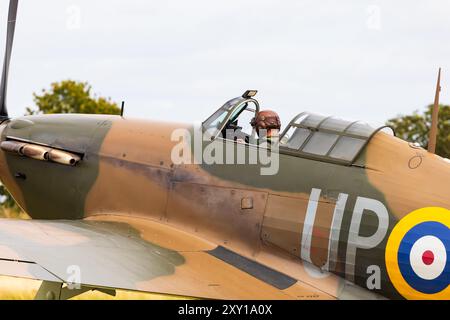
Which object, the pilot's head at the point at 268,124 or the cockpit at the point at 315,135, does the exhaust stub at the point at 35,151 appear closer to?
the cockpit at the point at 315,135

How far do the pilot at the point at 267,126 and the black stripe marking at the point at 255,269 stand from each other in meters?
1.19

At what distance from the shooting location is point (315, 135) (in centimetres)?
831

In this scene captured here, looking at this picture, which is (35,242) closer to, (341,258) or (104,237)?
(104,237)

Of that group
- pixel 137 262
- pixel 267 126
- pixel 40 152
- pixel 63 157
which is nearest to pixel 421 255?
pixel 267 126

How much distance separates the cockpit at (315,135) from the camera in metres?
8.04

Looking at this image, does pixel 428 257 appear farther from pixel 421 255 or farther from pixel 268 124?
pixel 268 124

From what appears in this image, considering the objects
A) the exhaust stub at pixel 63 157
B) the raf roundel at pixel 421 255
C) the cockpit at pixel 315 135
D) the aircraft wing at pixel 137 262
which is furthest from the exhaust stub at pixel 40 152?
the raf roundel at pixel 421 255

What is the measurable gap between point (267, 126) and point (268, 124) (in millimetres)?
24

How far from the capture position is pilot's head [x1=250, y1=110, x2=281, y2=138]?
8712mm

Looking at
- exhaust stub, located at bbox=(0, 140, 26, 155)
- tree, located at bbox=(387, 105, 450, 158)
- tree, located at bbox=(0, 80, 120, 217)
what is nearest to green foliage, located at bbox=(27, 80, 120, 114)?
tree, located at bbox=(0, 80, 120, 217)

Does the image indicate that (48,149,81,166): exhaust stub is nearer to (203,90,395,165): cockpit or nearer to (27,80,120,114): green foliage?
(203,90,395,165): cockpit

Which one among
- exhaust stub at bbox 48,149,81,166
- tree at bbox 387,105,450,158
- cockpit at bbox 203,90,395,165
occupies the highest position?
cockpit at bbox 203,90,395,165

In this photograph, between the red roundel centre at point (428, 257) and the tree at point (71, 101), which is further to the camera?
the tree at point (71, 101)
